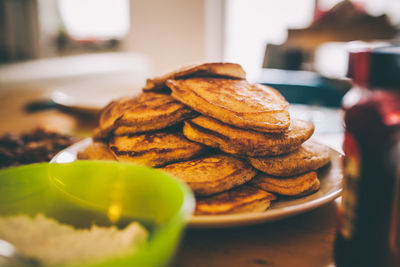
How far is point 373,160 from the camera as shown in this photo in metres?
0.50

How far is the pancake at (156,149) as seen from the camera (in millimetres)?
826

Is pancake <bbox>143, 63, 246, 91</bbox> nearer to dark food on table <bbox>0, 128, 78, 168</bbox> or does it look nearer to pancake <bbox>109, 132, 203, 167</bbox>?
pancake <bbox>109, 132, 203, 167</bbox>

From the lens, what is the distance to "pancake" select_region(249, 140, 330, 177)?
796 millimetres

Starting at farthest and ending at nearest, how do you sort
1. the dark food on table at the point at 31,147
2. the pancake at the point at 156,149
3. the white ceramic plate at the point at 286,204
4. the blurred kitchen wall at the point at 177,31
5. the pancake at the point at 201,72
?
the blurred kitchen wall at the point at 177,31
the dark food on table at the point at 31,147
the pancake at the point at 201,72
the pancake at the point at 156,149
the white ceramic plate at the point at 286,204

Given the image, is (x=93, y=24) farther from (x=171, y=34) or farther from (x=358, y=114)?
(x=358, y=114)

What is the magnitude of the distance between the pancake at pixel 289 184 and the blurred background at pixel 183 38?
2099mm

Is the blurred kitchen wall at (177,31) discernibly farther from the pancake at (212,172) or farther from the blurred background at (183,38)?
the pancake at (212,172)

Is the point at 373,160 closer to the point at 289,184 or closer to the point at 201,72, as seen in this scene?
the point at 289,184

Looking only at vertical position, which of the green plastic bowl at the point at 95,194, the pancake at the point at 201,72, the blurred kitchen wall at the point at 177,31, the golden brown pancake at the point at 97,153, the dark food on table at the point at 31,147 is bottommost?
the dark food on table at the point at 31,147

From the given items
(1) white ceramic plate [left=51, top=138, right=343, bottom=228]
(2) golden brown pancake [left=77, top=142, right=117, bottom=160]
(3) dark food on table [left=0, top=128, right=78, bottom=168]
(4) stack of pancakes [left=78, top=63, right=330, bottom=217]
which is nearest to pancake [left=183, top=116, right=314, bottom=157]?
(4) stack of pancakes [left=78, top=63, right=330, bottom=217]

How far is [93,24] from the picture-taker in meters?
7.77

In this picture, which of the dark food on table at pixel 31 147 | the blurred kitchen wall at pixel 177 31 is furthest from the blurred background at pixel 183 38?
the dark food on table at pixel 31 147

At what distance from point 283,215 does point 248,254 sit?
106mm

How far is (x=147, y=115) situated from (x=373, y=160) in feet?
1.83
